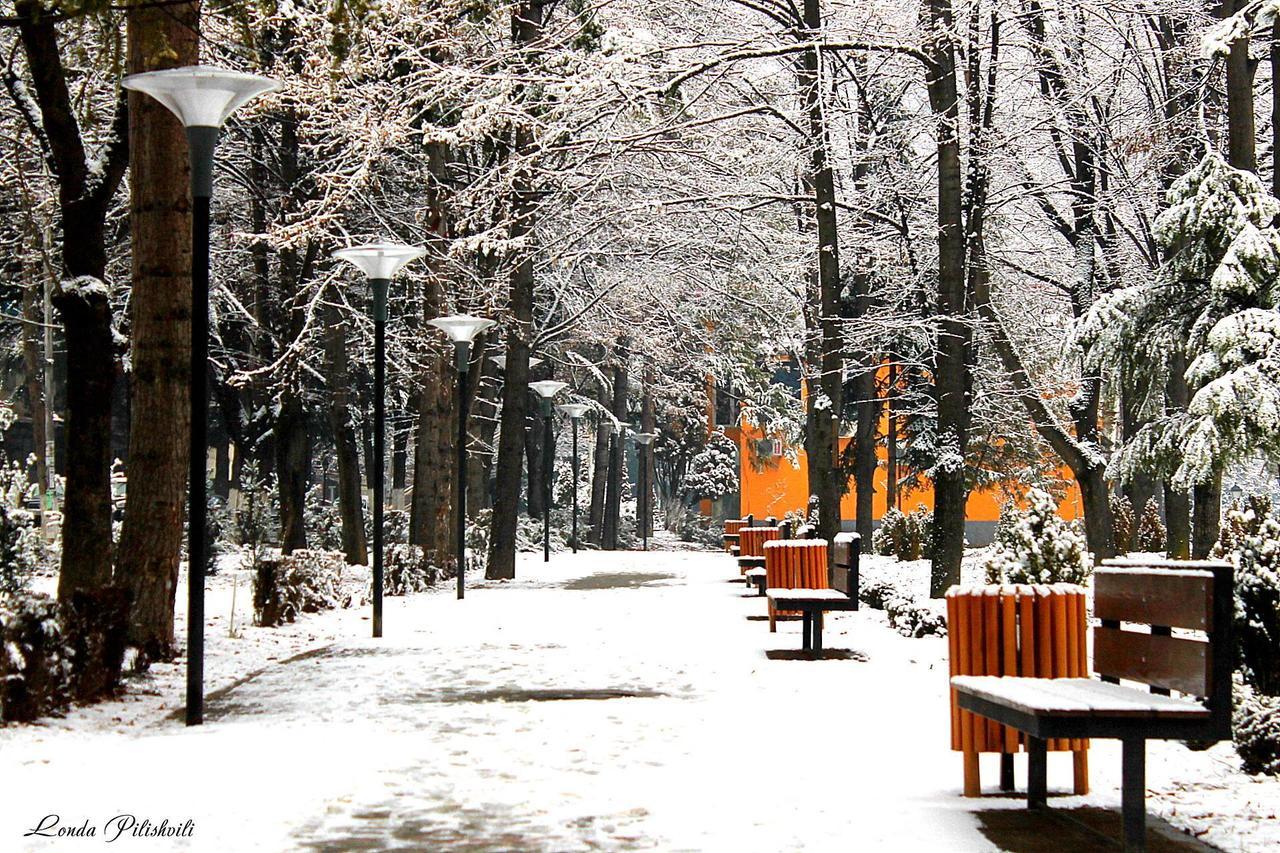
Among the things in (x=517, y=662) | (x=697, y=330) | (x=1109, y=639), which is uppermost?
(x=697, y=330)

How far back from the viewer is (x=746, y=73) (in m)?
20.5

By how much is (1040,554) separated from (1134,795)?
13.4 feet

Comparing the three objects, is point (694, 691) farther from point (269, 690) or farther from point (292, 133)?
point (292, 133)

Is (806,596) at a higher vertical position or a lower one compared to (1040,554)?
lower

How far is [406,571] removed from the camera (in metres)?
21.6

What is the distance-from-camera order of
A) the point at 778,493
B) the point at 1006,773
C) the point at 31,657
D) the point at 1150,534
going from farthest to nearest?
the point at 778,493
the point at 1150,534
the point at 31,657
the point at 1006,773

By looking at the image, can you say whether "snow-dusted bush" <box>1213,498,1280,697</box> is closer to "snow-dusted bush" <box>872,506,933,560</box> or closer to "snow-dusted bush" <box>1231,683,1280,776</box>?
"snow-dusted bush" <box>1231,683,1280,776</box>

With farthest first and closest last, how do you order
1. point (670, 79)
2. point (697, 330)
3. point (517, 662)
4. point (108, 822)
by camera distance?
point (697, 330), point (670, 79), point (517, 662), point (108, 822)

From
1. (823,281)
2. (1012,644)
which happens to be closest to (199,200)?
(1012,644)

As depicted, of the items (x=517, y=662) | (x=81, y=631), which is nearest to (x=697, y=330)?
(x=517, y=662)

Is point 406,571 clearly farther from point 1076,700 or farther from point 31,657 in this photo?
point 1076,700

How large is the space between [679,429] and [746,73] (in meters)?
40.7

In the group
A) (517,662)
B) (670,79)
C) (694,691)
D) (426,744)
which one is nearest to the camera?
(426,744)

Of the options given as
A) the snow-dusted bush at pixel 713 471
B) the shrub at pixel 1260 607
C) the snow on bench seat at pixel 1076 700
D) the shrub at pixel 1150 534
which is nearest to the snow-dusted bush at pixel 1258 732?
the shrub at pixel 1260 607
